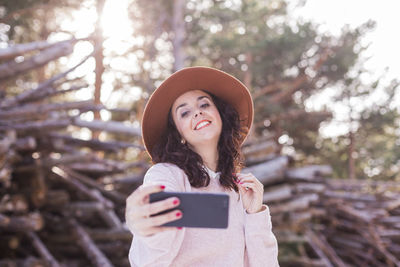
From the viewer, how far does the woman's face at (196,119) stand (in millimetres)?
2170

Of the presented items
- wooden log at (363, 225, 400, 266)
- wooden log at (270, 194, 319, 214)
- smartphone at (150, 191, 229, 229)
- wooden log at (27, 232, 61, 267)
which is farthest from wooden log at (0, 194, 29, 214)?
wooden log at (363, 225, 400, 266)

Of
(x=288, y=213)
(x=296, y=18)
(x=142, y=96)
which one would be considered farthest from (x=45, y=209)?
(x=296, y=18)

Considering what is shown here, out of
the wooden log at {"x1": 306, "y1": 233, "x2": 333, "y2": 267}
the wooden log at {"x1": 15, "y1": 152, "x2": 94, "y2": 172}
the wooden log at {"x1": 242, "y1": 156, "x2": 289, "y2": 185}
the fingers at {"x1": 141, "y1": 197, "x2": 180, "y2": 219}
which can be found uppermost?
the fingers at {"x1": 141, "y1": 197, "x2": 180, "y2": 219}

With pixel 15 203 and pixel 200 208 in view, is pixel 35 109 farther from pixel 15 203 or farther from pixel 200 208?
pixel 200 208

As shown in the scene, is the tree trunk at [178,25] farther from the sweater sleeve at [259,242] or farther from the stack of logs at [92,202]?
the sweater sleeve at [259,242]

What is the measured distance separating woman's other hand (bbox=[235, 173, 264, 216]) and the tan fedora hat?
68 cm

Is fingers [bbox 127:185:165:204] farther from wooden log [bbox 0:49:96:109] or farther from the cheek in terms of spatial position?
wooden log [bbox 0:49:96:109]

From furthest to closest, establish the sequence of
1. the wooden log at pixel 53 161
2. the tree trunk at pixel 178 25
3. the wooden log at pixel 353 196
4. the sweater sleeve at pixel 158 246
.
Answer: the tree trunk at pixel 178 25 < the wooden log at pixel 353 196 < the wooden log at pixel 53 161 < the sweater sleeve at pixel 158 246

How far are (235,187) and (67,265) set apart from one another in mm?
4042

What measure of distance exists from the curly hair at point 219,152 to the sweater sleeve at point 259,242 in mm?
232

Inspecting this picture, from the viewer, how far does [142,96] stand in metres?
13.7

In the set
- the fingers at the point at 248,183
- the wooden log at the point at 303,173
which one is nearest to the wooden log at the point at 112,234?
the wooden log at the point at 303,173

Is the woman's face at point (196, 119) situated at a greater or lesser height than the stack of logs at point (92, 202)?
greater

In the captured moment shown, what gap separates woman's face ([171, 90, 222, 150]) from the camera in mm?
2170
